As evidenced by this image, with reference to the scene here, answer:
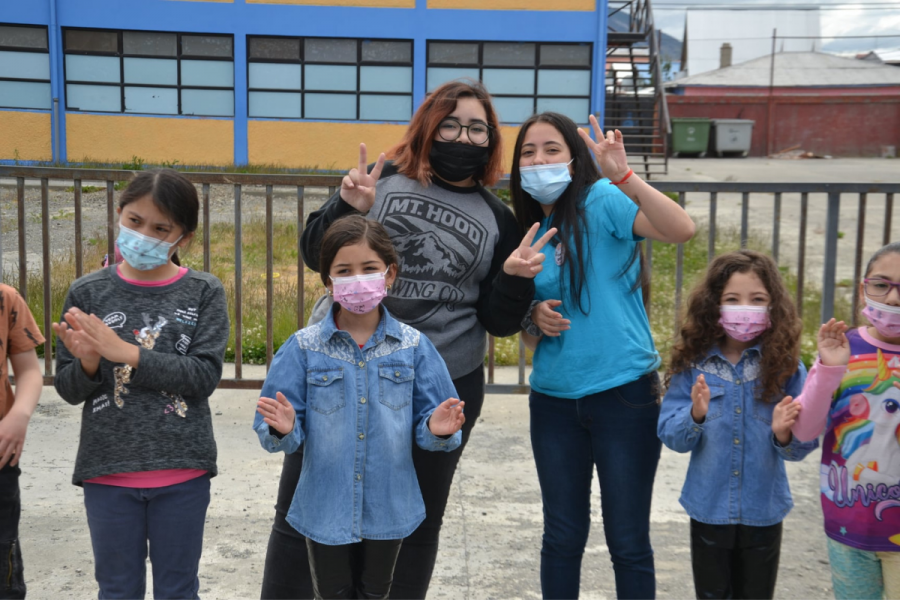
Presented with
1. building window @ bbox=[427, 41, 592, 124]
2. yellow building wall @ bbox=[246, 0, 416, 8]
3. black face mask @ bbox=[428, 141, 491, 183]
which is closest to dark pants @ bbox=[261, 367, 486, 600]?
black face mask @ bbox=[428, 141, 491, 183]

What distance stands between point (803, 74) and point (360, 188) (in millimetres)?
54890

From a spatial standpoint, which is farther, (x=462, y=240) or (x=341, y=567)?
(x=462, y=240)

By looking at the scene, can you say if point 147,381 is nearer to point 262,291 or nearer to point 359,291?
point 359,291

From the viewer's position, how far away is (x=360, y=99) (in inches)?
840

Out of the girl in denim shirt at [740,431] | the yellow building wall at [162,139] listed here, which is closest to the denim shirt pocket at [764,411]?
the girl in denim shirt at [740,431]

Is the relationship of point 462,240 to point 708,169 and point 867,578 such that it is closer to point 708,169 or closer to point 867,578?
point 867,578

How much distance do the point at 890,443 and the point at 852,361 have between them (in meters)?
0.27

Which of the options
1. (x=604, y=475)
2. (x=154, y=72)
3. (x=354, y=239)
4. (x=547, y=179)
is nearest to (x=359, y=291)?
(x=354, y=239)

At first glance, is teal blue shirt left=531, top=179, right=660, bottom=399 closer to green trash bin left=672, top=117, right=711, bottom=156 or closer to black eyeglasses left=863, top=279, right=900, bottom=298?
black eyeglasses left=863, top=279, right=900, bottom=298

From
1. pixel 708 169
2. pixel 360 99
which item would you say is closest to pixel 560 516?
pixel 360 99

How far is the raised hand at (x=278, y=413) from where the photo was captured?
2.48m

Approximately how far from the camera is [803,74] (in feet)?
170

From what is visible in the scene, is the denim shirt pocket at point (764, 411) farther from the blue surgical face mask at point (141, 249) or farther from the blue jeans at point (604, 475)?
the blue surgical face mask at point (141, 249)

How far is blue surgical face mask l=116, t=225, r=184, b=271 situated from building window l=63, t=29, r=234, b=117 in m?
18.4
